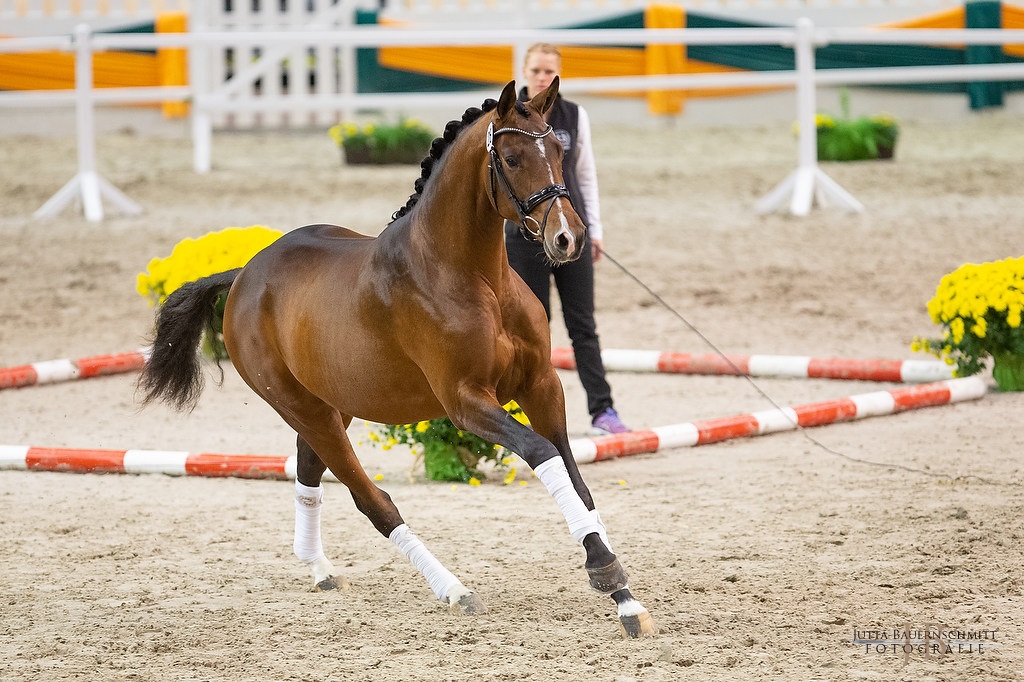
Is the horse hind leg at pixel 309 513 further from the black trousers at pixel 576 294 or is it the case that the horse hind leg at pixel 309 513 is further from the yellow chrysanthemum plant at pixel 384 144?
the yellow chrysanthemum plant at pixel 384 144

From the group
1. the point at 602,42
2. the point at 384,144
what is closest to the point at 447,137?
the point at 602,42

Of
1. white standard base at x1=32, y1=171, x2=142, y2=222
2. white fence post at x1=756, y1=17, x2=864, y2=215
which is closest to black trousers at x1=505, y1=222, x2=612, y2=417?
white fence post at x1=756, y1=17, x2=864, y2=215

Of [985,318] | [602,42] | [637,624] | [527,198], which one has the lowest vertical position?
[637,624]

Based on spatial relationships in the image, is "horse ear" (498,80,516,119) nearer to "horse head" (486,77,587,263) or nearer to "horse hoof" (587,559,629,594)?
"horse head" (486,77,587,263)

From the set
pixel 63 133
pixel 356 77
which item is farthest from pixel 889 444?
pixel 63 133

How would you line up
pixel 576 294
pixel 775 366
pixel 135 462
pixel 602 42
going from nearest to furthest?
1. pixel 135 462
2. pixel 576 294
3. pixel 775 366
4. pixel 602 42

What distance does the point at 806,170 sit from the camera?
11.7 m

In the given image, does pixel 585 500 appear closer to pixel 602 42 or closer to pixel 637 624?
pixel 637 624

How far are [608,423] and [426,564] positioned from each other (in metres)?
2.39

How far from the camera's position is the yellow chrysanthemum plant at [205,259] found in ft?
25.2

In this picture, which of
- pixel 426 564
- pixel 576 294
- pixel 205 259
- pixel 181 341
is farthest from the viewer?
pixel 205 259

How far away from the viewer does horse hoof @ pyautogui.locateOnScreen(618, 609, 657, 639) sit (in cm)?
360

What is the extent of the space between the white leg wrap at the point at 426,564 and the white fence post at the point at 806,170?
27.1 feet

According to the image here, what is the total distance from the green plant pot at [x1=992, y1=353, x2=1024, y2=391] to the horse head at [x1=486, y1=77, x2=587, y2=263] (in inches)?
163
